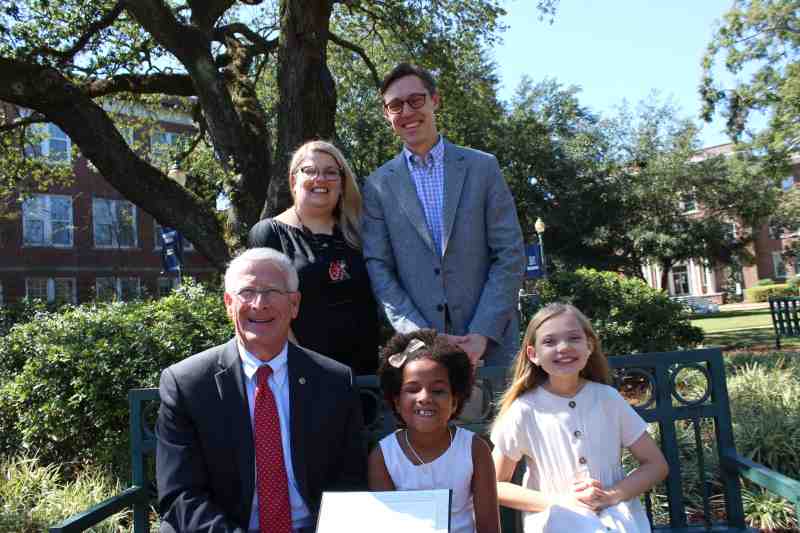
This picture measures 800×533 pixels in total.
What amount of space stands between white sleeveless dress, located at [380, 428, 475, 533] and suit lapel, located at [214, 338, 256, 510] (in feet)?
1.77

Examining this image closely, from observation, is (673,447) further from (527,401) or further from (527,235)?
(527,235)

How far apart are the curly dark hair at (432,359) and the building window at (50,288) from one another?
31.0 m

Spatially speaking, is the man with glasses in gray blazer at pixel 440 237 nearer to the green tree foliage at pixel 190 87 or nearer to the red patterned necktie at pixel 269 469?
the red patterned necktie at pixel 269 469

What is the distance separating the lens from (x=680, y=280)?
57688 mm

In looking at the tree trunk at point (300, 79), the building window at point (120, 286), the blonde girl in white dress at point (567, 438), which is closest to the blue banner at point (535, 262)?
the tree trunk at point (300, 79)

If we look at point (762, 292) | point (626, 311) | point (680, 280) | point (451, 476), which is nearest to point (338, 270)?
point (451, 476)

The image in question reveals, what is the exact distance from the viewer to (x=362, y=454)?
2.62 metres

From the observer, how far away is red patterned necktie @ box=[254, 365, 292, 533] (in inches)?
96.3

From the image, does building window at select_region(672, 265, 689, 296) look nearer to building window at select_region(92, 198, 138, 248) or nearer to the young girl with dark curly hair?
building window at select_region(92, 198, 138, 248)

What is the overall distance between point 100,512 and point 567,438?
187cm

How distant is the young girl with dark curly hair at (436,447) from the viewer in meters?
2.52

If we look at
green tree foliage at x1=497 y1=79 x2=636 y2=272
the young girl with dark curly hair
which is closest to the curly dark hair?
the young girl with dark curly hair

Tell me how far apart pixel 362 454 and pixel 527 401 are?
2.45 feet

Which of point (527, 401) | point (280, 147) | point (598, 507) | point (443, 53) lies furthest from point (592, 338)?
point (443, 53)
